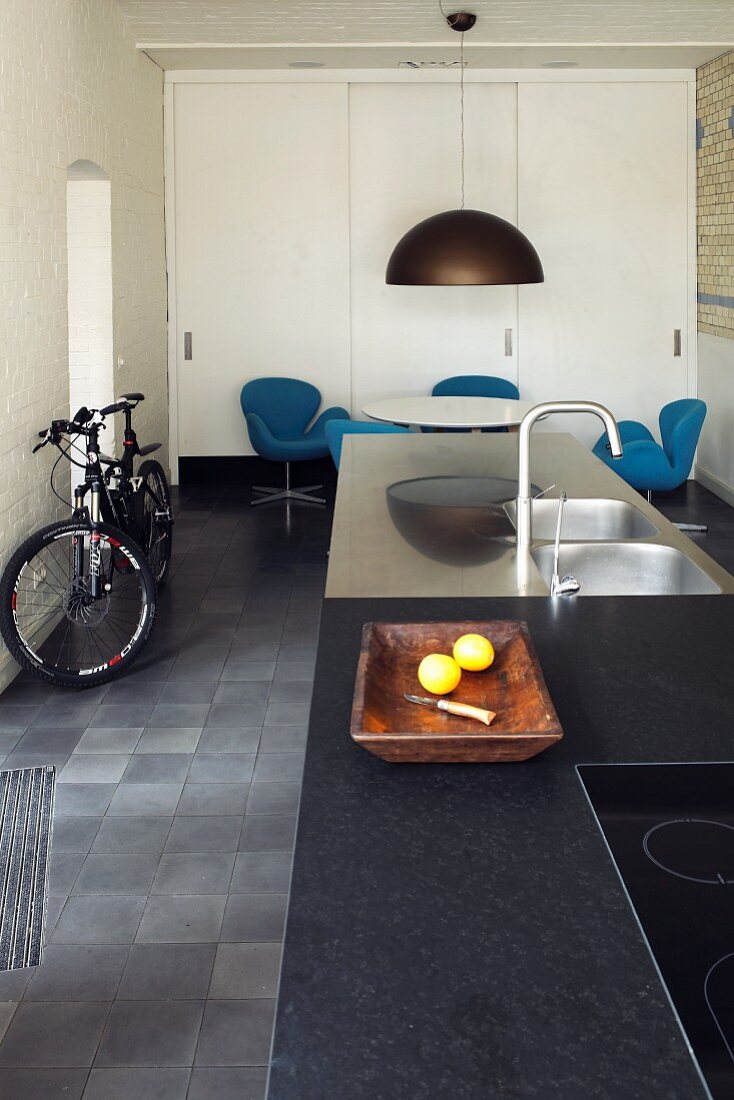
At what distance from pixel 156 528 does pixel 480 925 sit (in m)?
5.02

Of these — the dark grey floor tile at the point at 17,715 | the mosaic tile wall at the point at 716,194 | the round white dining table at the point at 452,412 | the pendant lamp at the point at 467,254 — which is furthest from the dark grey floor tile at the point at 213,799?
the mosaic tile wall at the point at 716,194

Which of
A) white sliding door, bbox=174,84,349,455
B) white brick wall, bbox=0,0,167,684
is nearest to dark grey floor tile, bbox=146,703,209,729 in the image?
white brick wall, bbox=0,0,167,684

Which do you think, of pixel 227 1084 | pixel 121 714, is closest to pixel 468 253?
pixel 121 714

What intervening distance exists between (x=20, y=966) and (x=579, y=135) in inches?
294

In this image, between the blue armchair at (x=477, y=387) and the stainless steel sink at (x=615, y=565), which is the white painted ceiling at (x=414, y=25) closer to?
the blue armchair at (x=477, y=387)

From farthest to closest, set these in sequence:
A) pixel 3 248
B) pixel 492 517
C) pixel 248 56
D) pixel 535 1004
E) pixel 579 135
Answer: pixel 579 135, pixel 248 56, pixel 3 248, pixel 492 517, pixel 535 1004

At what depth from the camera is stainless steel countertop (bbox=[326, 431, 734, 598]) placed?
283 cm

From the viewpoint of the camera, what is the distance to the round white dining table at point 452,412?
6.77 m

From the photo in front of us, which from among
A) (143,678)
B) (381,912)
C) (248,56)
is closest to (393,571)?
(381,912)

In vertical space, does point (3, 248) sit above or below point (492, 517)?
above

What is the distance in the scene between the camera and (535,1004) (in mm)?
1204

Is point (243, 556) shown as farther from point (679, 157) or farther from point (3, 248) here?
point (679, 157)

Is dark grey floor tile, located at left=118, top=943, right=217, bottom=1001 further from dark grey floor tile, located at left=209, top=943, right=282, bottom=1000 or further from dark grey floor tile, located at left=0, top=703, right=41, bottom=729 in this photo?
dark grey floor tile, located at left=0, top=703, right=41, bottom=729

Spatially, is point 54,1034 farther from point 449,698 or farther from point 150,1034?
point 449,698
